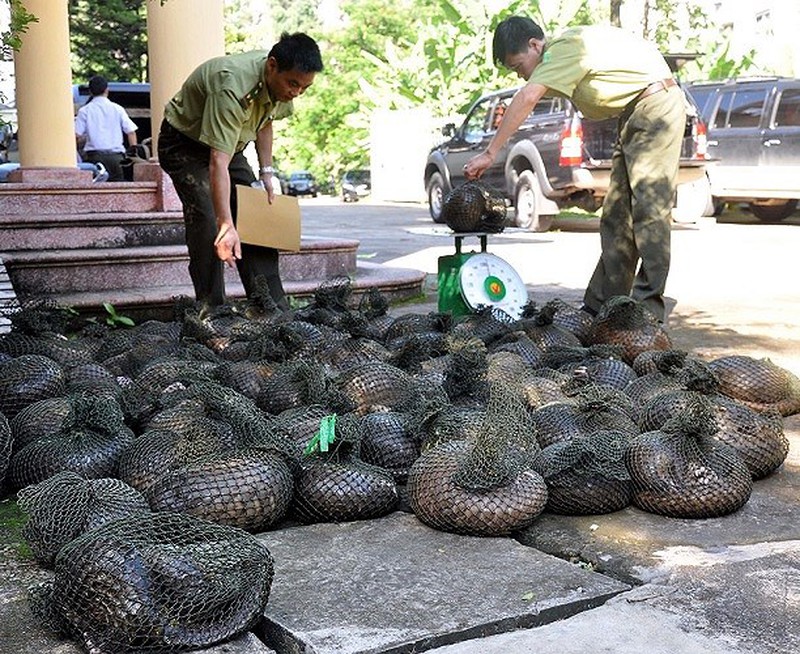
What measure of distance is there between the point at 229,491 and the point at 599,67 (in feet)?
13.3

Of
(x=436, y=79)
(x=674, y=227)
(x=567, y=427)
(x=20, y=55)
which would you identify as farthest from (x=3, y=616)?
(x=436, y=79)

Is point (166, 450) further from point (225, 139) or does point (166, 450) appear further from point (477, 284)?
point (477, 284)

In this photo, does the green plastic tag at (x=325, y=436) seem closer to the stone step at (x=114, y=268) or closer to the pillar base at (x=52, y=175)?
the stone step at (x=114, y=268)

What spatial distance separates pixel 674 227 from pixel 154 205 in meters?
10.2

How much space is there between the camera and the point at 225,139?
5953mm

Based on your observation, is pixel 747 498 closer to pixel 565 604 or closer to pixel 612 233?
Result: pixel 565 604

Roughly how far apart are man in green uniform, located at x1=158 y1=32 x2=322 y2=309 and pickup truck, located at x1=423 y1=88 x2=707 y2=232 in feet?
28.6

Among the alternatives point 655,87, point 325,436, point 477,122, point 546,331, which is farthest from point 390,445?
point 477,122

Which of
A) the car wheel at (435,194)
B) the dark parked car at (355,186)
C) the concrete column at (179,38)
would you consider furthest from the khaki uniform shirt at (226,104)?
the dark parked car at (355,186)

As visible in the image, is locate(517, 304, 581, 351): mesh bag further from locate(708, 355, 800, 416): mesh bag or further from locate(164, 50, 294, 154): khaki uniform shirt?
locate(164, 50, 294, 154): khaki uniform shirt

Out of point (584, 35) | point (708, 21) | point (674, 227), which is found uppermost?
point (708, 21)

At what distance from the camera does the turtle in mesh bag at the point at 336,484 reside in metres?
3.64

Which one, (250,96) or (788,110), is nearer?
(250,96)

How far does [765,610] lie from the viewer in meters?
2.88
